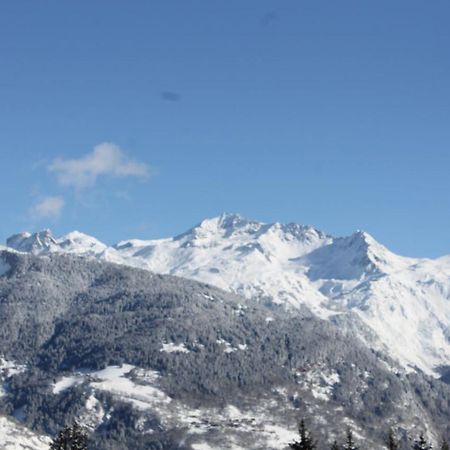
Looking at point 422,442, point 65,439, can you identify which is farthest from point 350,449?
point 65,439

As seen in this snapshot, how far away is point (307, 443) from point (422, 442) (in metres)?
36.6

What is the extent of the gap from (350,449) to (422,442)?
17.2m

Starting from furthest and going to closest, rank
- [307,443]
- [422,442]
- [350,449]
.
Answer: [422,442]
[350,449]
[307,443]

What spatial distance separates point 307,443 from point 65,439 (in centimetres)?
4186

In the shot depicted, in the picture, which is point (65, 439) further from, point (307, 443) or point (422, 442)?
point (422, 442)

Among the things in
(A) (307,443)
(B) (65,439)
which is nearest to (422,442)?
(A) (307,443)

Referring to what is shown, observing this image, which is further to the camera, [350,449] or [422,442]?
[422,442]

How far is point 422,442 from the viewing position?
13362cm

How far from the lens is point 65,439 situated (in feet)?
422

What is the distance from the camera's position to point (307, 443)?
342 ft

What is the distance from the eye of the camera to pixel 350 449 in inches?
4811

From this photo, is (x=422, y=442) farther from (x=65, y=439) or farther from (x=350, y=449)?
(x=65, y=439)

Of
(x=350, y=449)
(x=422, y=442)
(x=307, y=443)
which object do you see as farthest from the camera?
(x=422, y=442)

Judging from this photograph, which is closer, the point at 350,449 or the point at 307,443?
the point at 307,443
